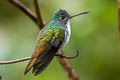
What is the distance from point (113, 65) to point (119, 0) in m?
1.36

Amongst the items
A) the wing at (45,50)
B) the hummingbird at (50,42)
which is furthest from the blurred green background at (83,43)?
the wing at (45,50)

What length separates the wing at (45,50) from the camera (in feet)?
5.88

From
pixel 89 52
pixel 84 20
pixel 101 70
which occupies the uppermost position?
pixel 84 20

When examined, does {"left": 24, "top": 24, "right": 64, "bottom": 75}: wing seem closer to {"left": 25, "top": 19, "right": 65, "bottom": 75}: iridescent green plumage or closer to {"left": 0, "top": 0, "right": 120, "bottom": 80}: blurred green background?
{"left": 25, "top": 19, "right": 65, "bottom": 75}: iridescent green plumage

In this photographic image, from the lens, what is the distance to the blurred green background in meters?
2.89

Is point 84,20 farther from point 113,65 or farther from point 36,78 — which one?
point 36,78

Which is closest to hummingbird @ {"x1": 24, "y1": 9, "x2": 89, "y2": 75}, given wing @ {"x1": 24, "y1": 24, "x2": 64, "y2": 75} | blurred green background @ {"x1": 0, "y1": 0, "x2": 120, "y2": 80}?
wing @ {"x1": 24, "y1": 24, "x2": 64, "y2": 75}

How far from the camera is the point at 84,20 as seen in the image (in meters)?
3.11

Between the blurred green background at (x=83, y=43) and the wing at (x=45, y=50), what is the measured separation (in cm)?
72

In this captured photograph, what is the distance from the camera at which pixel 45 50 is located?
202 cm

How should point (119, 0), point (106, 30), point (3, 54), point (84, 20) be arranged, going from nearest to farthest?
point (119, 0)
point (3, 54)
point (84, 20)
point (106, 30)

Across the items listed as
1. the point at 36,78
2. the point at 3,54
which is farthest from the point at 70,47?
the point at 3,54

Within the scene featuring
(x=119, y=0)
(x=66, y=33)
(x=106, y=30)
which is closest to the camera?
(x=119, y=0)

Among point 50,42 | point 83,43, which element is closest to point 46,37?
point 50,42
